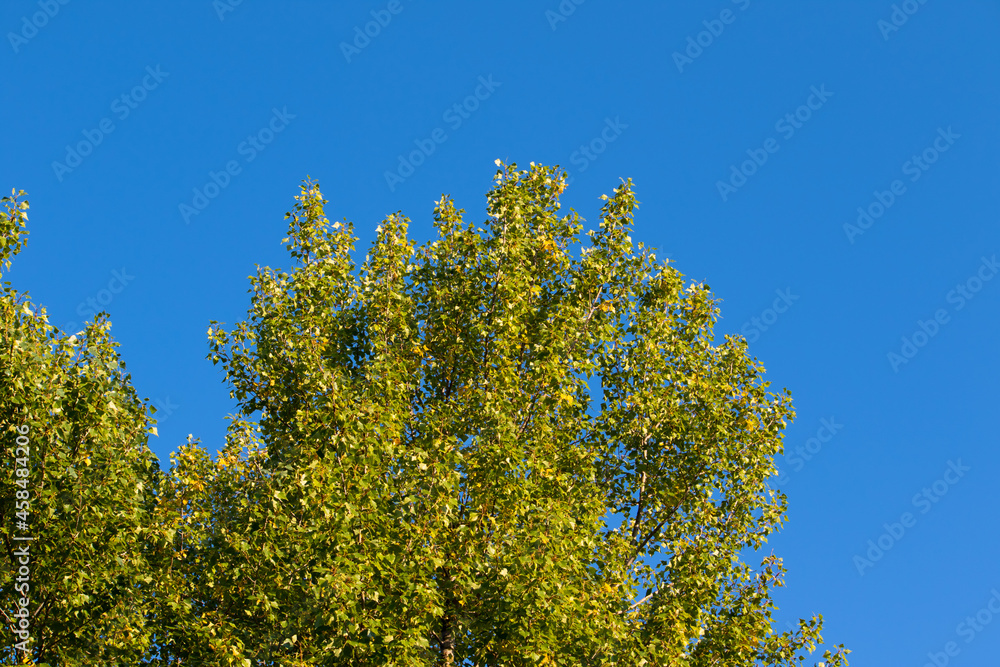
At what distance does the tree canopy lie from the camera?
66.5ft

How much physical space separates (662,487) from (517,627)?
6.37 m

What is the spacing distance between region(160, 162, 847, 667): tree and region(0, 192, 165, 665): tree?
5.34 ft

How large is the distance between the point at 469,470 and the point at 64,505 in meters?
8.63

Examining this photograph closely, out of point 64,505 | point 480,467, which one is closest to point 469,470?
point 480,467

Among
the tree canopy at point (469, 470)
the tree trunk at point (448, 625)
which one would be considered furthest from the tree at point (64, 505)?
the tree trunk at point (448, 625)

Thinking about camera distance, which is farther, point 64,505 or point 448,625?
point 448,625

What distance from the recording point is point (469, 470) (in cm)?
2180

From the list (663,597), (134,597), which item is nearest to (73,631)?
(134,597)

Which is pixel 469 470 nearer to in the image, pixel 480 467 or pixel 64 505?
pixel 480 467

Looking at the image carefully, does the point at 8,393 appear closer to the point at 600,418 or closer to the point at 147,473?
the point at 147,473

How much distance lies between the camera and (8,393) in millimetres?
20391

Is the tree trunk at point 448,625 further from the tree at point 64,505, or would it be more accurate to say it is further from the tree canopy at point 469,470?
the tree at point 64,505

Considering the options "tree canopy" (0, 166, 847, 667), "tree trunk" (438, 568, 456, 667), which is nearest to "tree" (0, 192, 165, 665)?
"tree canopy" (0, 166, 847, 667)

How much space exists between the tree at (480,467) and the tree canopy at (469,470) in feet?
0.21
